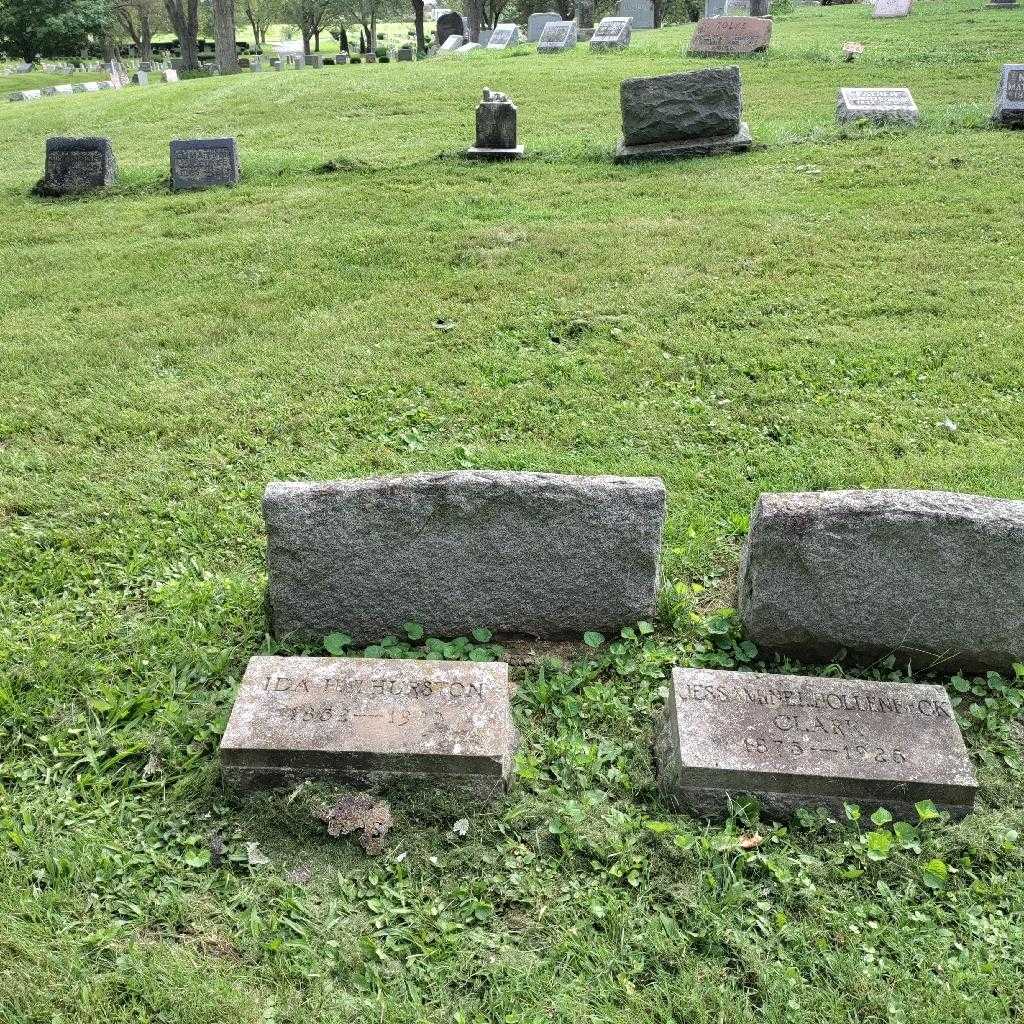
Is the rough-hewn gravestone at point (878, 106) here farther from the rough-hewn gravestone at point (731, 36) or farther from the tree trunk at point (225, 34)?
the tree trunk at point (225, 34)

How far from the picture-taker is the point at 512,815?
120 inches

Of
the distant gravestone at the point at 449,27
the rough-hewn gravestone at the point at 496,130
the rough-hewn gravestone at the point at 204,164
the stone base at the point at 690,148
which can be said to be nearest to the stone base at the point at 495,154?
the rough-hewn gravestone at the point at 496,130

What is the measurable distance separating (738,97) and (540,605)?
9652 millimetres

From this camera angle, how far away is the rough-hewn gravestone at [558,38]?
22.9 metres

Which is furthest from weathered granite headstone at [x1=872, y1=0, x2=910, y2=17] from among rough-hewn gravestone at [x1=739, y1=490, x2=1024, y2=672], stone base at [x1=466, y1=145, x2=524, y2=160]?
rough-hewn gravestone at [x1=739, y1=490, x2=1024, y2=672]

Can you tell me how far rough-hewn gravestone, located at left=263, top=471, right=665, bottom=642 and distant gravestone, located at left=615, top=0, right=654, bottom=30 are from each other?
30930mm

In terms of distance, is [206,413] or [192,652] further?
[206,413]

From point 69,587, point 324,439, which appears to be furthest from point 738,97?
point 69,587

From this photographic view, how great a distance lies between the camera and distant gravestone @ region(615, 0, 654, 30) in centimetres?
2966

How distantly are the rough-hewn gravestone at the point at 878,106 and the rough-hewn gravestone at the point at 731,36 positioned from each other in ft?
25.5

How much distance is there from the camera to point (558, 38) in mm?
23031

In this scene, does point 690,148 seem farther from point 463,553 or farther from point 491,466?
point 463,553

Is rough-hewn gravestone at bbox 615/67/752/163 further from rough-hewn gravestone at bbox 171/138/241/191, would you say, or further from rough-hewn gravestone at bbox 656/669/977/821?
rough-hewn gravestone at bbox 656/669/977/821

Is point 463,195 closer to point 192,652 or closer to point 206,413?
point 206,413
